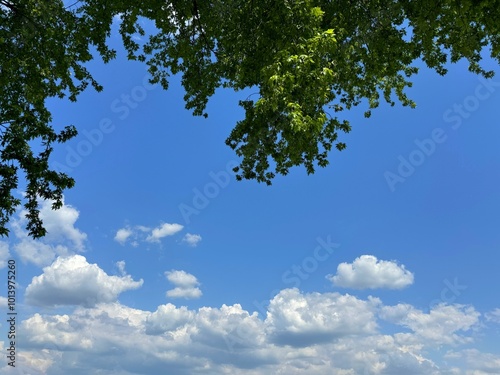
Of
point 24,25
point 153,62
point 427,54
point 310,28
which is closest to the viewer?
point 310,28

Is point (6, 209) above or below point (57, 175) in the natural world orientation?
below

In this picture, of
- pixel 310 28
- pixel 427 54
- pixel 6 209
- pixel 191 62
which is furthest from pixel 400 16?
pixel 6 209

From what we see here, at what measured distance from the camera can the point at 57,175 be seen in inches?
452

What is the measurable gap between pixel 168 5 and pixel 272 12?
5389 mm

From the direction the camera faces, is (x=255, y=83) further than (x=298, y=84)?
Yes

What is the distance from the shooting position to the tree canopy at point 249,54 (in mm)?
9258

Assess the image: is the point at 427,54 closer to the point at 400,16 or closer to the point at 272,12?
the point at 400,16

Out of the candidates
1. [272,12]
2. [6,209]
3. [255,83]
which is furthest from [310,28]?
[6,209]

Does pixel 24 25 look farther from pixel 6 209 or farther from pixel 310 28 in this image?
pixel 310 28

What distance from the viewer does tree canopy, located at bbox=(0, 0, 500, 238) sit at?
364 inches

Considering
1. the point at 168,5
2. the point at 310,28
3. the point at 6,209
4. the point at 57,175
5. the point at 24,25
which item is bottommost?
the point at 6,209

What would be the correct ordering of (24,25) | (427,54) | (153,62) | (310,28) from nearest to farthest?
1. (310,28)
2. (24,25)
3. (427,54)
4. (153,62)

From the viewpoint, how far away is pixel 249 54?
13.0 metres

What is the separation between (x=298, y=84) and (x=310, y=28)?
2222 mm
